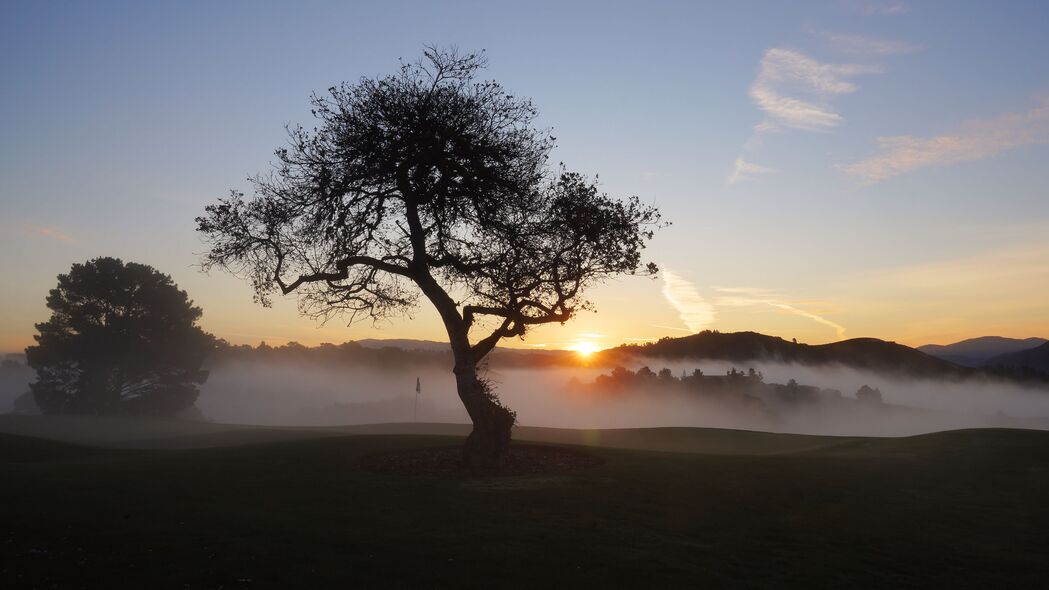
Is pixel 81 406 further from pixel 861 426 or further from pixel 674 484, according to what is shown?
pixel 861 426

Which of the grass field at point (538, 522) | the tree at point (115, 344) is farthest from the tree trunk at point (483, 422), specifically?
the tree at point (115, 344)

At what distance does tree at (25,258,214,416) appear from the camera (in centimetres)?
7412

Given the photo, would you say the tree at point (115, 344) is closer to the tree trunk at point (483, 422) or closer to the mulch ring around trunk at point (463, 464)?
the mulch ring around trunk at point (463, 464)

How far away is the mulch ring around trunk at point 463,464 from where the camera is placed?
911 inches

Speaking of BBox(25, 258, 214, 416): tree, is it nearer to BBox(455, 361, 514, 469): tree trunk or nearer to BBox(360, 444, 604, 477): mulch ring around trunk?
BBox(360, 444, 604, 477): mulch ring around trunk

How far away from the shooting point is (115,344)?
75.2 m

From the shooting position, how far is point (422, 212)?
27.1 metres

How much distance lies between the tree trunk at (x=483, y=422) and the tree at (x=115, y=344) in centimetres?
6527

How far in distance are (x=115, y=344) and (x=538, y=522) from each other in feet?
246

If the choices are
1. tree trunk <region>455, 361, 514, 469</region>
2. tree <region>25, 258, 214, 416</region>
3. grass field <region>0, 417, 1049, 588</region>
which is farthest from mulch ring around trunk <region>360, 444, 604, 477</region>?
tree <region>25, 258, 214, 416</region>

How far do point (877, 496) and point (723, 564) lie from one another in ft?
31.2

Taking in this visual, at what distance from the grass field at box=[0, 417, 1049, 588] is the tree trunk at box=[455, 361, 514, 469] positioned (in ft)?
8.49

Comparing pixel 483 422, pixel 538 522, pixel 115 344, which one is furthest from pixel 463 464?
pixel 115 344

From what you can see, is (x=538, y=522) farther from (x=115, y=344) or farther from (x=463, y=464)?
(x=115, y=344)
